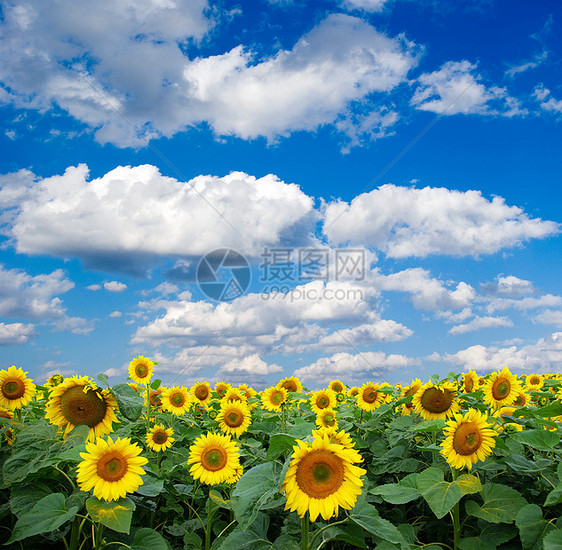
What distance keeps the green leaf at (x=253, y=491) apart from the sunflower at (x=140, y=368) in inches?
211

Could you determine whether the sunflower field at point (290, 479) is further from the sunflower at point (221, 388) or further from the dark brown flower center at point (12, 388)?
the sunflower at point (221, 388)

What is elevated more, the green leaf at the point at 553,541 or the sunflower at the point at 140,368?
the sunflower at the point at 140,368

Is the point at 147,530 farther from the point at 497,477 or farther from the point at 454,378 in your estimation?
the point at 454,378

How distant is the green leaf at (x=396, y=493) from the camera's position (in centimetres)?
375

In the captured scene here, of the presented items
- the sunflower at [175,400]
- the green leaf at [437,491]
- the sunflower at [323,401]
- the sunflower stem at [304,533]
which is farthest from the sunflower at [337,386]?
the sunflower stem at [304,533]

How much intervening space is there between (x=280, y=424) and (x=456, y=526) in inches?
121

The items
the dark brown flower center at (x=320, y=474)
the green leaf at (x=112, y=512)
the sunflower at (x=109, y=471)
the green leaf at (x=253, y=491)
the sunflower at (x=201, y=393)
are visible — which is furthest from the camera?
the sunflower at (x=201, y=393)

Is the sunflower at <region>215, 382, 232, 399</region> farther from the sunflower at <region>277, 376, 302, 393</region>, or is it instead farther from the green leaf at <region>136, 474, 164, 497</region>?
the green leaf at <region>136, 474, 164, 497</region>

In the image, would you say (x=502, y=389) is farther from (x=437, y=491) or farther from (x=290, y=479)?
(x=290, y=479)

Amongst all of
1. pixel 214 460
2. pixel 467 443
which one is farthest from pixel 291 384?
pixel 467 443

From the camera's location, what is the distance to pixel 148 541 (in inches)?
150

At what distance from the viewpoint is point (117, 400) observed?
4727 mm

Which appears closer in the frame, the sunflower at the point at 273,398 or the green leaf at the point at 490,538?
the green leaf at the point at 490,538

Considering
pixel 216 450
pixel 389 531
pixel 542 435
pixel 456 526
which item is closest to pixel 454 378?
pixel 542 435
